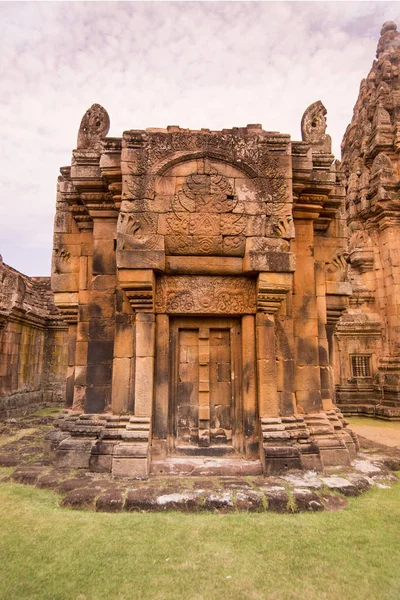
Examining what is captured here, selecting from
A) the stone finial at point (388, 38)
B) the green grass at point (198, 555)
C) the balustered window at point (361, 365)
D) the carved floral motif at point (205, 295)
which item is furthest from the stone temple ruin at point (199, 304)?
the stone finial at point (388, 38)

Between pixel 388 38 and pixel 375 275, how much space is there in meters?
12.4

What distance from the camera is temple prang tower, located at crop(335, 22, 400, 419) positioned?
569 inches

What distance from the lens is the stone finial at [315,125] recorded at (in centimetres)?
687

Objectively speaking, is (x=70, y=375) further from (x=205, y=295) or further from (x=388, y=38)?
(x=388, y=38)

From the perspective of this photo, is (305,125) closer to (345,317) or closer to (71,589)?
(71,589)

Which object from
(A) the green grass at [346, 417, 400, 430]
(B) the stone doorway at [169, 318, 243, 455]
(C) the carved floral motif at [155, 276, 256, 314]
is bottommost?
(A) the green grass at [346, 417, 400, 430]

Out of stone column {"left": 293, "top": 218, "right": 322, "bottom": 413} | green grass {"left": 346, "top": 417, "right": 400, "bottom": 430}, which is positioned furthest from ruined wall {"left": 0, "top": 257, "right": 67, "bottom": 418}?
green grass {"left": 346, "top": 417, "right": 400, "bottom": 430}

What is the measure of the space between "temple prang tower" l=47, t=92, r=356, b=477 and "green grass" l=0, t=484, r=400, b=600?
1.25 metres

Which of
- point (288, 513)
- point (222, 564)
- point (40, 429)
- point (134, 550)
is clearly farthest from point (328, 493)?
point (40, 429)

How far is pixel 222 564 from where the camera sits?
3.39m

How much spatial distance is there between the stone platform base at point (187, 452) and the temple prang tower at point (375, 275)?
346 inches

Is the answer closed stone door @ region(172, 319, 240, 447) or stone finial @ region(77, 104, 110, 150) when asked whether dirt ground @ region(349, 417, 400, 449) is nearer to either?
closed stone door @ region(172, 319, 240, 447)

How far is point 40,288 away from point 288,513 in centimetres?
1425

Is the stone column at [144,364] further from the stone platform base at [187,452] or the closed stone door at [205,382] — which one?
the closed stone door at [205,382]
